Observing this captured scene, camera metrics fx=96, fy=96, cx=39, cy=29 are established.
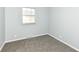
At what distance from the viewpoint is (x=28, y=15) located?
15.1 feet

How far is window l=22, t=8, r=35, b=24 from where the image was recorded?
4.48 m

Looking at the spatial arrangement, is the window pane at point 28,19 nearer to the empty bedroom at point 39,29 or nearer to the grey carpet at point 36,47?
the empty bedroom at point 39,29

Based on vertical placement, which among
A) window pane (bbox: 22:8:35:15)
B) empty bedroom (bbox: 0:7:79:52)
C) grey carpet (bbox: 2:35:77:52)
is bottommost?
grey carpet (bbox: 2:35:77:52)

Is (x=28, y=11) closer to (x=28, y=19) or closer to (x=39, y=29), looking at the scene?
(x=28, y=19)

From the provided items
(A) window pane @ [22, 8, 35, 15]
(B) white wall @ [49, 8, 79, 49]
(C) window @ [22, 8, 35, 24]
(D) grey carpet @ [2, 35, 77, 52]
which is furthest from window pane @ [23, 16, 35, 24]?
(D) grey carpet @ [2, 35, 77, 52]

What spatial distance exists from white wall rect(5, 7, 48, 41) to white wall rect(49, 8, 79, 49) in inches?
23.3

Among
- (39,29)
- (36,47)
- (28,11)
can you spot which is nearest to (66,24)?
(36,47)

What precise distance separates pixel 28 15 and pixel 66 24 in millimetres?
1910

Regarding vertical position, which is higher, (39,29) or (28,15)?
(28,15)

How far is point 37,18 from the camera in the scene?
496 centimetres

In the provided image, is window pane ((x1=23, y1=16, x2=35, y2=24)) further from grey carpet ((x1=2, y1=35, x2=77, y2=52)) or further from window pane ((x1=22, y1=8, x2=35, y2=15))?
grey carpet ((x1=2, y1=35, x2=77, y2=52))
